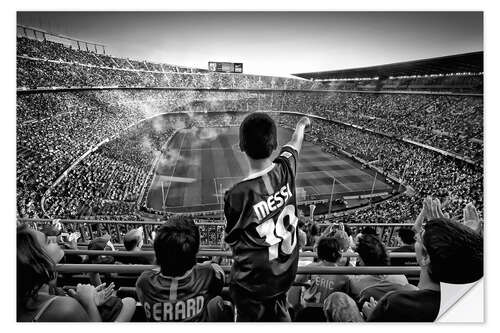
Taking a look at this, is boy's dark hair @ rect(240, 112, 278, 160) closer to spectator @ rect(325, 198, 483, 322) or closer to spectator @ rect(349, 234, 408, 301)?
spectator @ rect(325, 198, 483, 322)

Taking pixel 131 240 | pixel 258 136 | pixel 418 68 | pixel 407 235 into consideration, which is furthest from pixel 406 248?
pixel 418 68

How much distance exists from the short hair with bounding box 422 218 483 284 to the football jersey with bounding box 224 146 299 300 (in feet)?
2.10

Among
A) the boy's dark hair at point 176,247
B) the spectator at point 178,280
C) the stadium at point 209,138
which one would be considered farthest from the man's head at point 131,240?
the boy's dark hair at point 176,247

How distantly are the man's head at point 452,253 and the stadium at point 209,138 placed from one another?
2.30ft

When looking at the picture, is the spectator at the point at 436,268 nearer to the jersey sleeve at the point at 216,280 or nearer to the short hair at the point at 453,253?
the short hair at the point at 453,253

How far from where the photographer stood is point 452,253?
1.41 meters

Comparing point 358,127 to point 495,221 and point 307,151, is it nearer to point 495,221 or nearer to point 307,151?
point 307,151

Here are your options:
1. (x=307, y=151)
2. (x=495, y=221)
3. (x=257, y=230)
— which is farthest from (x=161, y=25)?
(x=307, y=151)

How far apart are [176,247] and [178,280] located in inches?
7.4

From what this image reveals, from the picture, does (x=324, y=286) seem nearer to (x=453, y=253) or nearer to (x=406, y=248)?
(x=453, y=253)

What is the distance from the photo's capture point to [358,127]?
10.3 metres

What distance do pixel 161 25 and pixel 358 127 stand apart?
8.18m

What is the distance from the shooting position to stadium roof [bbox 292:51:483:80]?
405 centimetres

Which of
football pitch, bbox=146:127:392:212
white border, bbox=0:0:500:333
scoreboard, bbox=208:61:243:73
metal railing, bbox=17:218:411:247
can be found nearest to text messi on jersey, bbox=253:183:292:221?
white border, bbox=0:0:500:333
